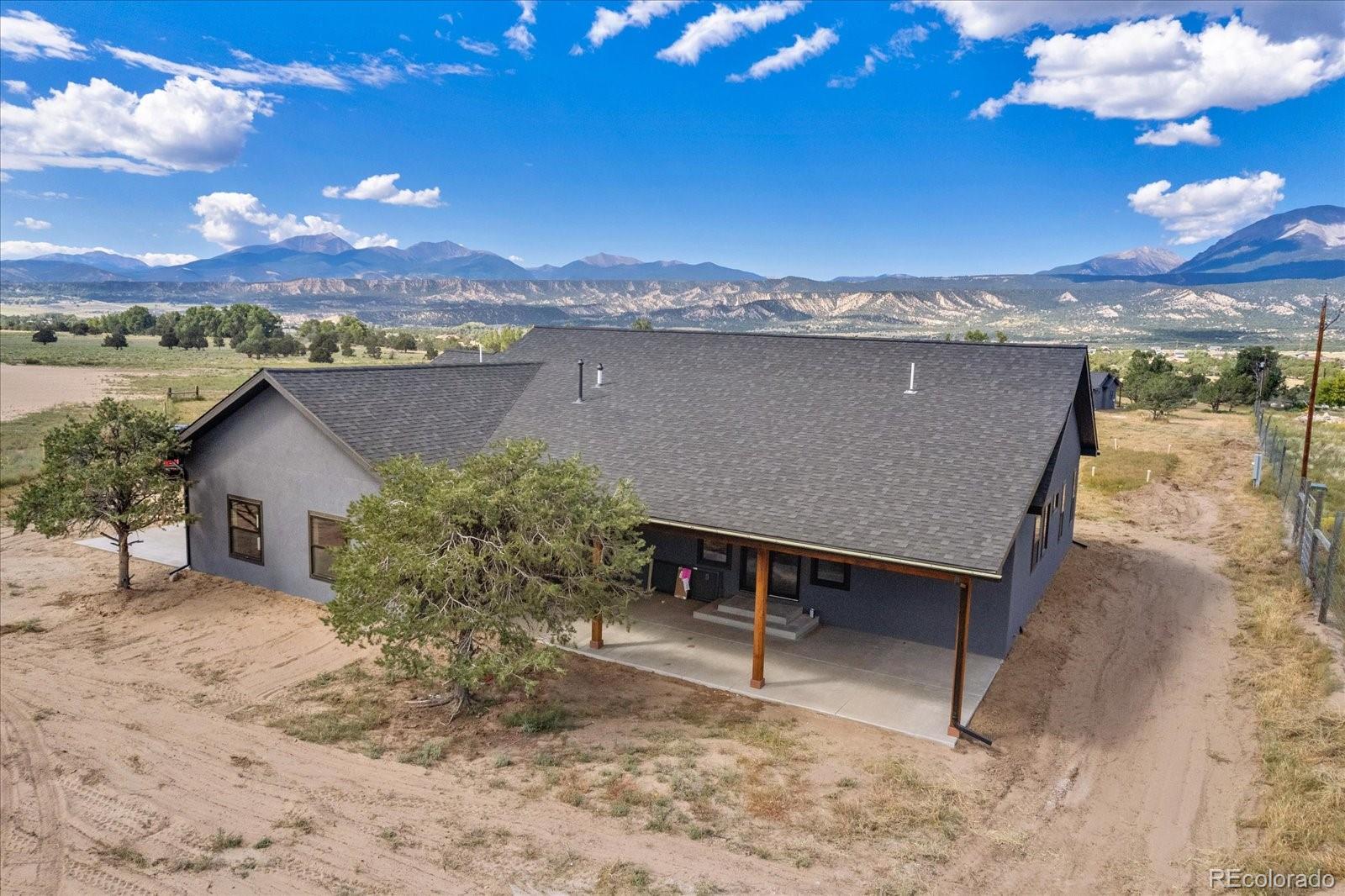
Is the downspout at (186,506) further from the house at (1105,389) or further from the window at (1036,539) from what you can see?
the house at (1105,389)

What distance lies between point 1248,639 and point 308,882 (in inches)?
590

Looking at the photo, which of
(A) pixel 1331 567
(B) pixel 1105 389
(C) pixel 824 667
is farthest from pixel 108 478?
(B) pixel 1105 389

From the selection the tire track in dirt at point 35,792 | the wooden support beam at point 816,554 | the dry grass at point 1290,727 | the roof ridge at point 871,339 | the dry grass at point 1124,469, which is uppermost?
the roof ridge at point 871,339

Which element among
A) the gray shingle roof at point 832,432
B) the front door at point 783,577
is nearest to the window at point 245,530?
the gray shingle roof at point 832,432

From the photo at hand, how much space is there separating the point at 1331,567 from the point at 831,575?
8.55 metres

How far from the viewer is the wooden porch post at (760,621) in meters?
11.4

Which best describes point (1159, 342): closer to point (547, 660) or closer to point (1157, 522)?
point (1157, 522)

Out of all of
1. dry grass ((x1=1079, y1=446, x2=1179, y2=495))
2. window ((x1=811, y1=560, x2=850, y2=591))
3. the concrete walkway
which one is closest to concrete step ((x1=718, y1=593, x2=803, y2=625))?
the concrete walkway

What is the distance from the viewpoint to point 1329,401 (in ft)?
193

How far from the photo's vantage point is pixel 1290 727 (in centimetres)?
1070

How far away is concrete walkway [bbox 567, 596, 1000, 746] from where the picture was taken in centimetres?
1126

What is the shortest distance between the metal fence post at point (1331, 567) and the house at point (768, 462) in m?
4.39

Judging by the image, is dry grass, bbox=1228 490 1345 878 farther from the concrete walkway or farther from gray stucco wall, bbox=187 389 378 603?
gray stucco wall, bbox=187 389 378 603

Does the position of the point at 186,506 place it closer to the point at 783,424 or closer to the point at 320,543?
the point at 320,543
